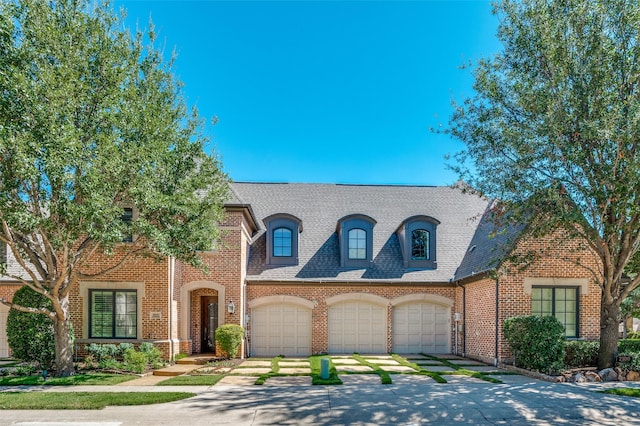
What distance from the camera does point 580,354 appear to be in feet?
52.3

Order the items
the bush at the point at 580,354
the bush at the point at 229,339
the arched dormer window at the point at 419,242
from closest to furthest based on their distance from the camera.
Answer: the bush at the point at 580,354 → the bush at the point at 229,339 → the arched dormer window at the point at 419,242

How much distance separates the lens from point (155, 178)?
1384 centimetres

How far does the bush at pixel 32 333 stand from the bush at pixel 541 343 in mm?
13634

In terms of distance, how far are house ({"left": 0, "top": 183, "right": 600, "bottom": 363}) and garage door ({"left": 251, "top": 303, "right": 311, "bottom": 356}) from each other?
0.04 metres

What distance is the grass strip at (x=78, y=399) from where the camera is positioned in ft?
34.8

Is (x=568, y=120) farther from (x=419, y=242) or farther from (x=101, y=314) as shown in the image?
(x=101, y=314)

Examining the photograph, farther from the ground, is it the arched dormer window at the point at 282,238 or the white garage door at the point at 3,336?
the arched dormer window at the point at 282,238

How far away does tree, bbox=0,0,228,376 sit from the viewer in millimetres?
12188

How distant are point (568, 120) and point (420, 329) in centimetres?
1125

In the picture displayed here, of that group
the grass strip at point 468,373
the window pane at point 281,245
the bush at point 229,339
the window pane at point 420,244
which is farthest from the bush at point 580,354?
the window pane at point 281,245

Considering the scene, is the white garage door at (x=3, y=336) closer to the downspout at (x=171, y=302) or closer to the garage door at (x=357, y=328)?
the downspout at (x=171, y=302)

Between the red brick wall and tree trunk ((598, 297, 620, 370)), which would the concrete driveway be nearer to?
tree trunk ((598, 297, 620, 370))

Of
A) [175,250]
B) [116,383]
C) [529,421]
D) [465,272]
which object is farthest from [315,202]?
[529,421]

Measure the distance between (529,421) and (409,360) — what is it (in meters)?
9.11
